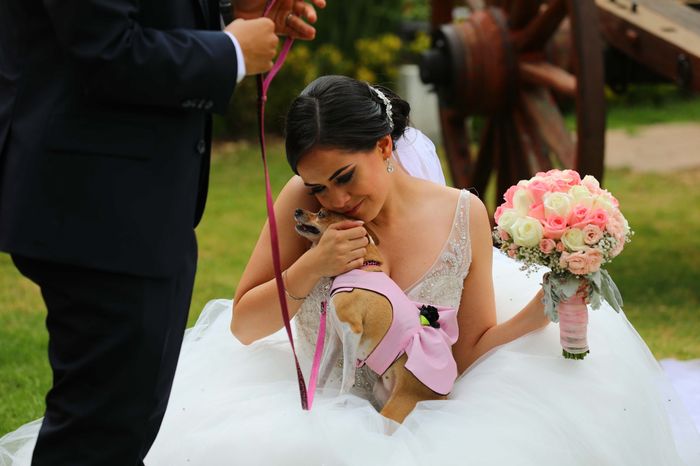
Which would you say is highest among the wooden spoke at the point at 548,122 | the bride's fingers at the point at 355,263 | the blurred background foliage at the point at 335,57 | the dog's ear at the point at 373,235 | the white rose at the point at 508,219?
the white rose at the point at 508,219

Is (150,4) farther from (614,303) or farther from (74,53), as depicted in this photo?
(614,303)

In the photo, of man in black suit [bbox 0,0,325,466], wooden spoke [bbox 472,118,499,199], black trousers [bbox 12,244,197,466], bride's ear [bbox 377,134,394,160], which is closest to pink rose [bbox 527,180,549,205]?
bride's ear [bbox 377,134,394,160]

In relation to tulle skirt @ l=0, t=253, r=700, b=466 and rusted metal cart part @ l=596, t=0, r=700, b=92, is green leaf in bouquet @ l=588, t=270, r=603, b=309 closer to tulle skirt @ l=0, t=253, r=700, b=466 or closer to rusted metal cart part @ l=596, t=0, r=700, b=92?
tulle skirt @ l=0, t=253, r=700, b=466

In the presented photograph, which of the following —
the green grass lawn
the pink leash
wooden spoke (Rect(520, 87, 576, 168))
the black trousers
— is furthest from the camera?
wooden spoke (Rect(520, 87, 576, 168))

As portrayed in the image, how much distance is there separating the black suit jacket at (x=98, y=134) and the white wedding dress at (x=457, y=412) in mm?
528

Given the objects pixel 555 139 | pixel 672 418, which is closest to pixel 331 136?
pixel 672 418

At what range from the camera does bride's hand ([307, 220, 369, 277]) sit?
2.19 meters

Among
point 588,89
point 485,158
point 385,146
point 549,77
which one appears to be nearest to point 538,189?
point 385,146

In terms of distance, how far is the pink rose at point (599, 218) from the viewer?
2.15 meters

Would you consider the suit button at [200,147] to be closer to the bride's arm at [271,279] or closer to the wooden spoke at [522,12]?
the bride's arm at [271,279]

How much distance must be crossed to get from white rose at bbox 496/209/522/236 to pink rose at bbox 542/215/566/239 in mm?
84

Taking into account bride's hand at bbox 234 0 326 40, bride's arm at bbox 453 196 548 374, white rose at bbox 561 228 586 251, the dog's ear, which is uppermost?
bride's hand at bbox 234 0 326 40

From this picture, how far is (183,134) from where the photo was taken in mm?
1823

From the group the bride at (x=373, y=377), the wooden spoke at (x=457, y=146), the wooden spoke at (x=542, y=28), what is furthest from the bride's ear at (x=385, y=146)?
the wooden spoke at (x=457, y=146)
